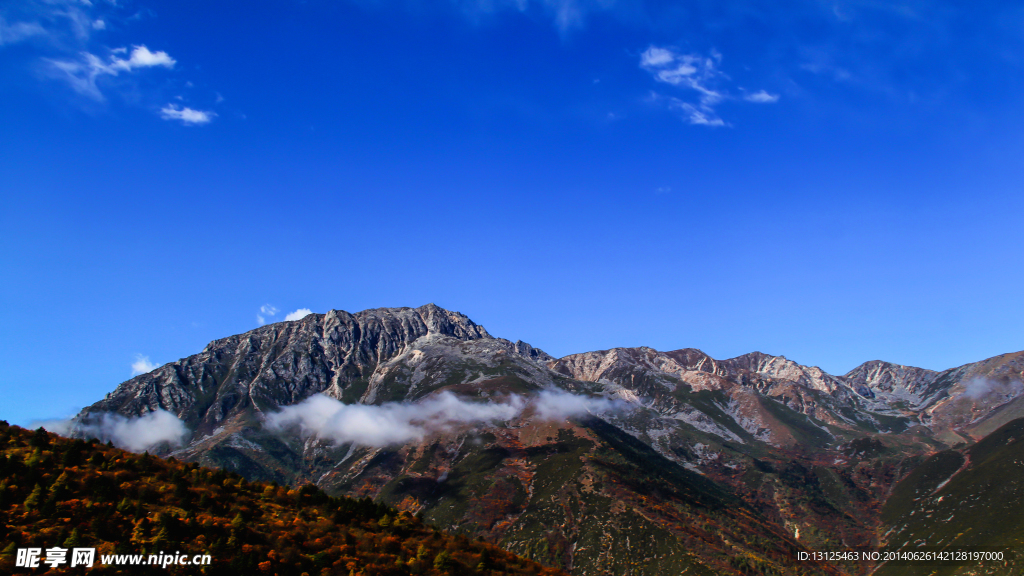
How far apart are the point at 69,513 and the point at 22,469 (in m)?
18.4

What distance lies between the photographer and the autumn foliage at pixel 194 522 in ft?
304

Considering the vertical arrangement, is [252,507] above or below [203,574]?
above

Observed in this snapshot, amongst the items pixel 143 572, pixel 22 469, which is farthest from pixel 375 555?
pixel 22 469

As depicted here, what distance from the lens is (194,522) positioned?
334 ft

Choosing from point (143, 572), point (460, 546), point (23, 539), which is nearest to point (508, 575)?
point (460, 546)

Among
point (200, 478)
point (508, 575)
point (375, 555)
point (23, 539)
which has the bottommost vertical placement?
point (508, 575)

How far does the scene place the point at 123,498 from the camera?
333ft

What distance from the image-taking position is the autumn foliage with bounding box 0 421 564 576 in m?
92.6

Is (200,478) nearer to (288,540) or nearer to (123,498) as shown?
(123,498)

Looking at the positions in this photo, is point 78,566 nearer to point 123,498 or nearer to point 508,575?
point 123,498

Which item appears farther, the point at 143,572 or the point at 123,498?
the point at 123,498

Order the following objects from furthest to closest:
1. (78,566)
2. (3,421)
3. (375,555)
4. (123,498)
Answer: (3,421), (375,555), (123,498), (78,566)

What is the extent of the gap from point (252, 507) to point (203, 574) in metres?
23.4

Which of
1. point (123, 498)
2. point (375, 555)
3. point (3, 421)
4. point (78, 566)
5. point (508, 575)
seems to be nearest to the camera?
point (78, 566)
